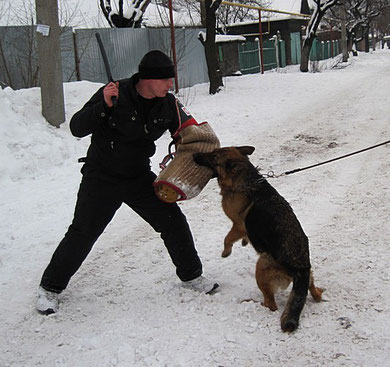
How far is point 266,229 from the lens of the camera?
3.25m

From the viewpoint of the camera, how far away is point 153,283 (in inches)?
151

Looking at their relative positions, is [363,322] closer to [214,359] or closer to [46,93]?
[214,359]

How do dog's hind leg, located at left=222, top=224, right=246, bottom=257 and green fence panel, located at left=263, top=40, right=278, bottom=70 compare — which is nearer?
dog's hind leg, located at left=222, top=224, right=246, bottom=257

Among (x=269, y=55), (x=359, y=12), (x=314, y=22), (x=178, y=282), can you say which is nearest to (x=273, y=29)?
(x=269, y=55)

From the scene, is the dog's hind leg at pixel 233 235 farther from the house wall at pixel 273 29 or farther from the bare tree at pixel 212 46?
the house wall at pixel 273 29

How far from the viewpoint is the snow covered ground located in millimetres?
2879

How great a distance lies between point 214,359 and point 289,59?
29.7 metres

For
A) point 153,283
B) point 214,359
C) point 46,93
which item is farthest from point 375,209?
point 46,93

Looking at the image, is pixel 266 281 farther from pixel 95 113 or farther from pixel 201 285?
pixel 95 113

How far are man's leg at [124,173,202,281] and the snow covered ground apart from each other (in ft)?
0.71

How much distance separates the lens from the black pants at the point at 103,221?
338 centimetres

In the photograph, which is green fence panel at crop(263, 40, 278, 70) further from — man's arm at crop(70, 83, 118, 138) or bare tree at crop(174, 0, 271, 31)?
man's arm at crop(70, 83, 118, 138)

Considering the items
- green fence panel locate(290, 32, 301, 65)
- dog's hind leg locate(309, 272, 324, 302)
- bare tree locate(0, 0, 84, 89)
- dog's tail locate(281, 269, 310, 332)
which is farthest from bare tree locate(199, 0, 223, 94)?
green fence panel locate(290, 32, 301, 65)

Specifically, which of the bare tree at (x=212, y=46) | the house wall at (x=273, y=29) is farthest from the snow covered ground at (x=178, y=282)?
the house wall at (x=273, y=29)
